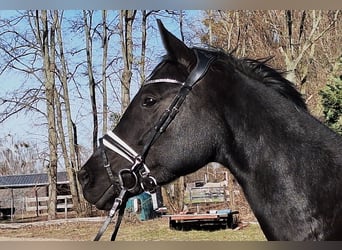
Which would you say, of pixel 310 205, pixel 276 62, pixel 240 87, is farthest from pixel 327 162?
pixel 276 62

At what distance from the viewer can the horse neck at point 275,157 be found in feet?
3.64

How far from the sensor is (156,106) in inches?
47.9

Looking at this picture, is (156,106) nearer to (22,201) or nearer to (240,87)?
(240,87)

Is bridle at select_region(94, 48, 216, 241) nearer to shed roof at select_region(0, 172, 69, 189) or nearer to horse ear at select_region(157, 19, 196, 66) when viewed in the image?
horse ear at select_region(157, 19, 196, 66)

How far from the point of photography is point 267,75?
1.28 metres

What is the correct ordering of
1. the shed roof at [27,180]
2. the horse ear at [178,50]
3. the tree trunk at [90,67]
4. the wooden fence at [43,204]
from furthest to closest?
the wooden fence at [43,204]
the shed roof at [27,180]
the tree trunk at [90,67]
the horse ear at [178,50]

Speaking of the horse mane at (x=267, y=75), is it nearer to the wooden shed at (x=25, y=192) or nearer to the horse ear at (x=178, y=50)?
the horse ear at (x=178, y=50)

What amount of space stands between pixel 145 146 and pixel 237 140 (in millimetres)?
230

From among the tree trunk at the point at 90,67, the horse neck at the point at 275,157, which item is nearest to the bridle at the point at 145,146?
the horse neck at the point at 275,157

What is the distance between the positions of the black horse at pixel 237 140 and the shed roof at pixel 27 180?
7.12 feet

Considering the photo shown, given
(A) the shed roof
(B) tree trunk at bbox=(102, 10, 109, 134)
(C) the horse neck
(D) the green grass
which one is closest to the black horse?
(C) the horse neck

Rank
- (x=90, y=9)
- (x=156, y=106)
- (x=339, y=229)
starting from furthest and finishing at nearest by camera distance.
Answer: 1. (x=90, y=9)
2. (x=156, y=106)
3. (x=339, y=229)

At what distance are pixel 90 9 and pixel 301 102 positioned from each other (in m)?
2.16

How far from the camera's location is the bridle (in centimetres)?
120
